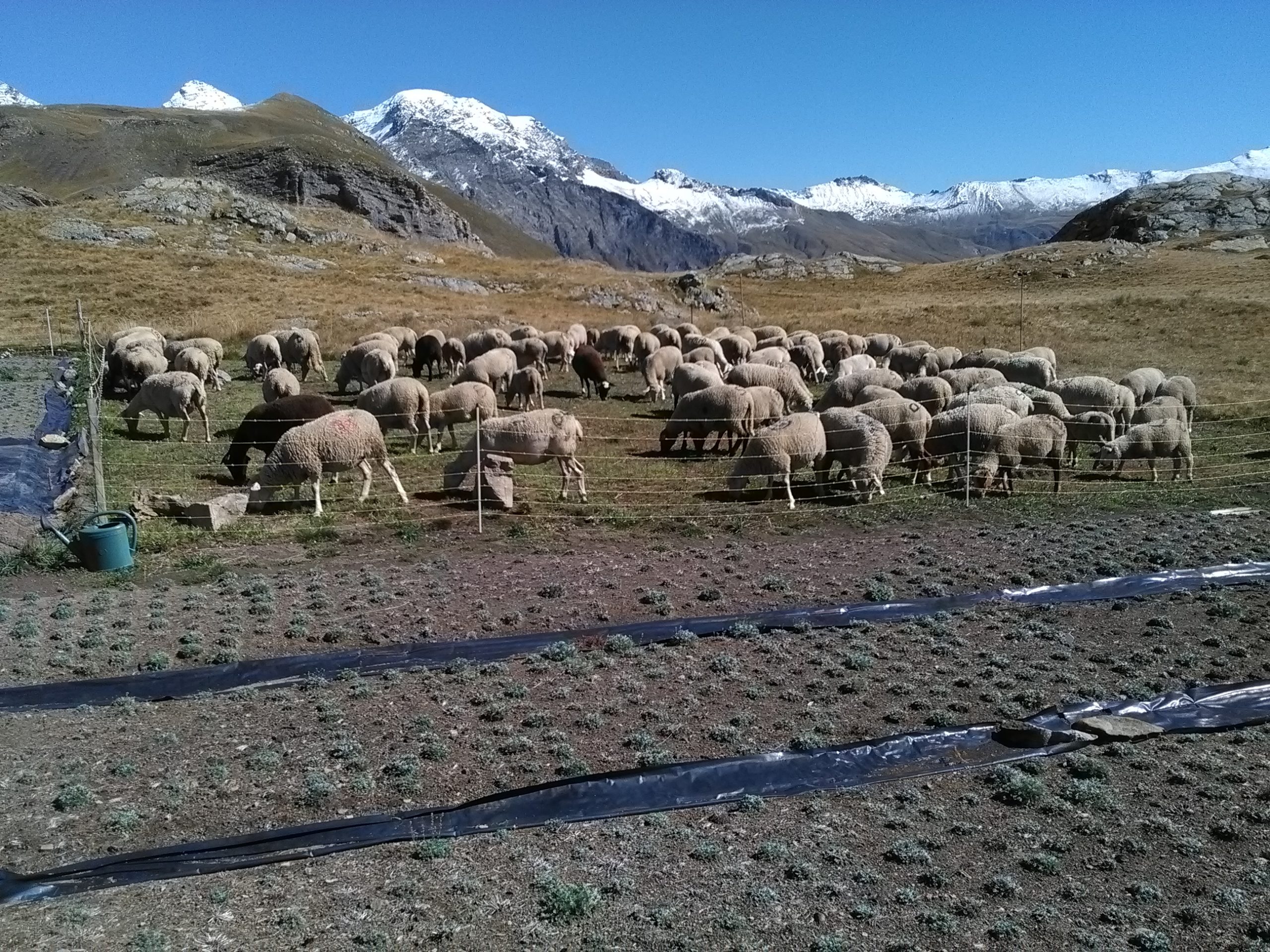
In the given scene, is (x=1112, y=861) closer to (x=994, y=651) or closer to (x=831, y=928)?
(x=831, y=928)

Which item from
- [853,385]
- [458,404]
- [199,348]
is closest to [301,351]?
[199,348]

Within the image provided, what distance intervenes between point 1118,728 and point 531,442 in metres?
10.4

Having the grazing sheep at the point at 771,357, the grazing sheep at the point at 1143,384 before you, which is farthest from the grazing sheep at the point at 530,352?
the grazing sheep at the point at 1143,384

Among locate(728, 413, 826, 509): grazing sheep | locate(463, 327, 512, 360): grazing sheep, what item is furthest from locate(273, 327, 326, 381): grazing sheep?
locate(728, 413, 826, 509): grazing sheep

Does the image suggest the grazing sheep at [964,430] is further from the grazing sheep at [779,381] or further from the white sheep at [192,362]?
the white sheep at [192,362]

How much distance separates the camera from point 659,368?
2719 centimetres

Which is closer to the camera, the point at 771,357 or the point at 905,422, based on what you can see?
the point at 905,422

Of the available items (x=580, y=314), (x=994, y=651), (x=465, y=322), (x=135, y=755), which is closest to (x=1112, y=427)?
(x=994, y=651)

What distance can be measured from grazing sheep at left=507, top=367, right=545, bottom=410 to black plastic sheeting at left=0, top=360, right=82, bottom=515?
34.2 feet

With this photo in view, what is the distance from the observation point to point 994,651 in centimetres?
918

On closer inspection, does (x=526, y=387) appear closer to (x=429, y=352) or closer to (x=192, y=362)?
(x=429, y=352)

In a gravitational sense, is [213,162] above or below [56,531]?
above

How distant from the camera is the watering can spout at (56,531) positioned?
1169 centimetres

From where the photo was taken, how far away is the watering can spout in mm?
11688
